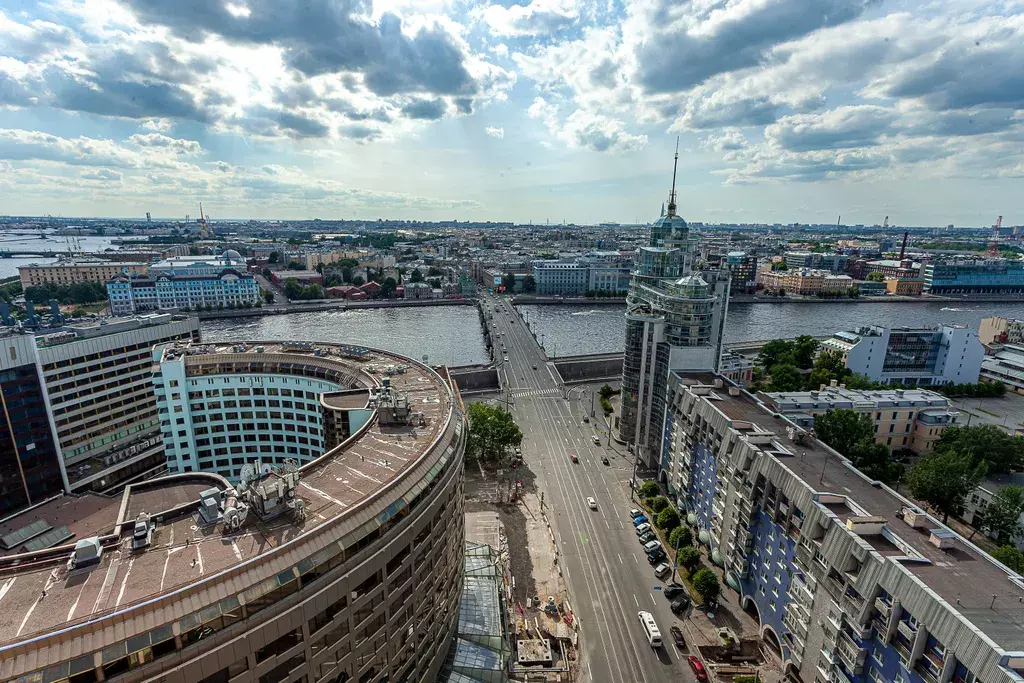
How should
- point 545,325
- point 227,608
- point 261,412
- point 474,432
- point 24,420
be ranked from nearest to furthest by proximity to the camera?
1. point 227,608
2. point 261,412
3. point 24,420
4. point 474,432
5. point 545,325

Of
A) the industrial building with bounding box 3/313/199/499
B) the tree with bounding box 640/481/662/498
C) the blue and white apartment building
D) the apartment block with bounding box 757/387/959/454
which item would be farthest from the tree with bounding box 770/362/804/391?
the industrial building with bounding box 3/313/199/499

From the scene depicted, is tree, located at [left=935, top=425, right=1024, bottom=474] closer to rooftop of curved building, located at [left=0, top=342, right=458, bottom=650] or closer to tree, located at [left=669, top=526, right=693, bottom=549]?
tree, located at [left=669, top=526, right=693, bottom=549]

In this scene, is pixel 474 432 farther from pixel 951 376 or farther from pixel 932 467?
pixel 951 376

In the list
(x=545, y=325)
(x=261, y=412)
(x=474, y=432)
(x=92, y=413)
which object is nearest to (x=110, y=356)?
(x=92, y=413)

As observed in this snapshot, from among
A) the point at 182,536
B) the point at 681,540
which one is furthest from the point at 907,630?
the point at 182,536

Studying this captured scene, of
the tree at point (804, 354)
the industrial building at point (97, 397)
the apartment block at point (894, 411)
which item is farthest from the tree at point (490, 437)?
the tree at point (804, 354)

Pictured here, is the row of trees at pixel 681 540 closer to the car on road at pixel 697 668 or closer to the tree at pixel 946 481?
the car on road at pixel 697 668

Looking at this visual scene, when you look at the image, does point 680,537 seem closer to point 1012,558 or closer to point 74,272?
point 1012,558
